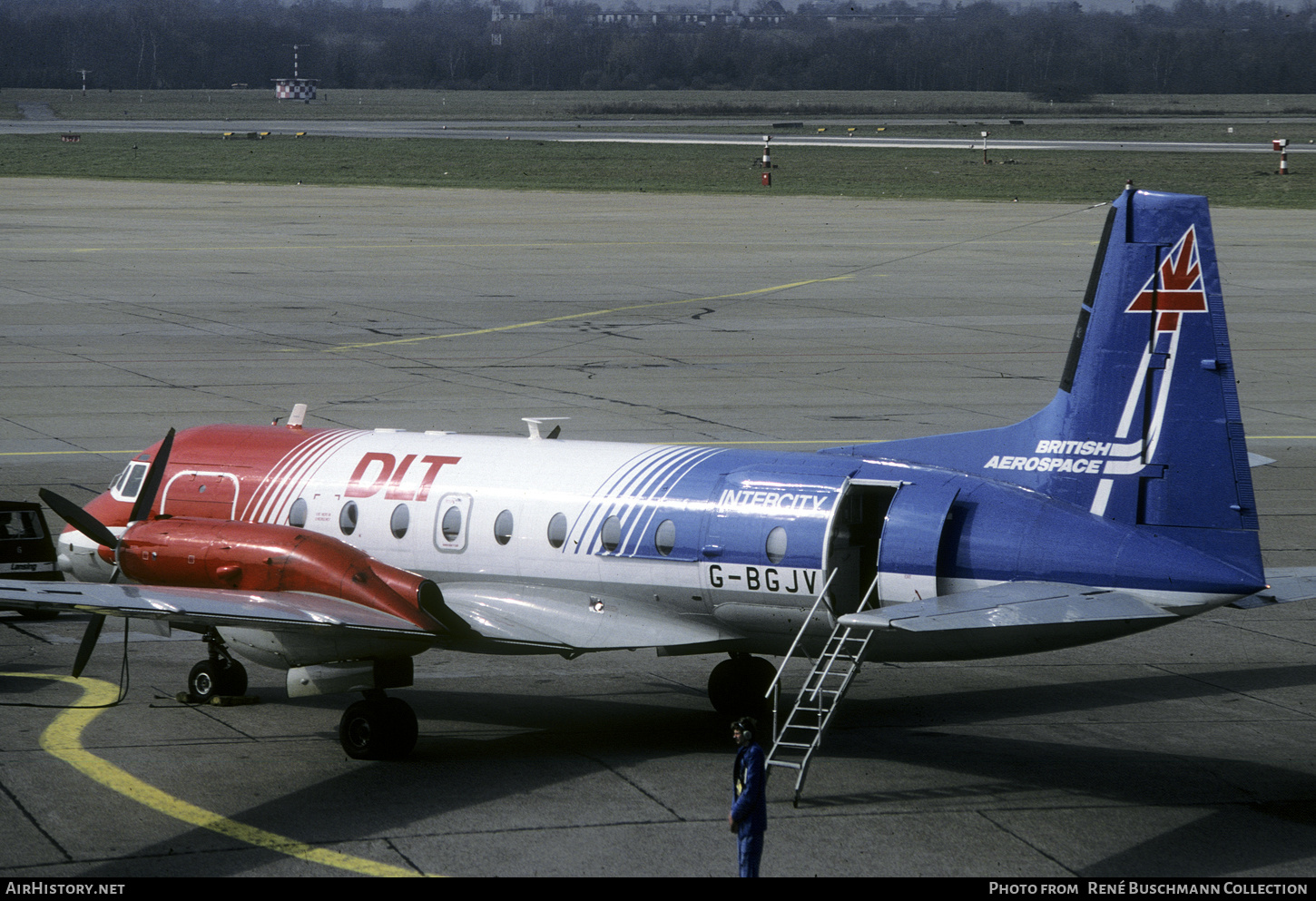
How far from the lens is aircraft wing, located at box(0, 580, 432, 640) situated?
1550 cm

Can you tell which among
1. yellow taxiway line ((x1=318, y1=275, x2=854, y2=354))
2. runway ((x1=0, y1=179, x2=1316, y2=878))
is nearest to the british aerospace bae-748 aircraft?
runway ((x1=0, y1=179, x2=1316, y2=878))

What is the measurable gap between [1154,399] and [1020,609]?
3.02 m

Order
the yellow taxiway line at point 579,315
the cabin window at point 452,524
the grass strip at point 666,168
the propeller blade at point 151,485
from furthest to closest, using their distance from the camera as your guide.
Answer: the grass strip at point 666,168
the yellow taxiway line at point 579,315
the propeller blade at point 151,485
the cabin window at point 452,524

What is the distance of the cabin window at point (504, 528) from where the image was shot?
60.3ft

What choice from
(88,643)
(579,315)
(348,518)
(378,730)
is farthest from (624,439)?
(579,315)

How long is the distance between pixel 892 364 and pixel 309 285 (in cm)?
2436

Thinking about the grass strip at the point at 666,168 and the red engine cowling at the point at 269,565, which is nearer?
the red engine cowling at the point at 269,565

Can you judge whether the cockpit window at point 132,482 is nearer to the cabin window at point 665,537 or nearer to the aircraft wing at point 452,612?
the aircraft wing at point 452,612

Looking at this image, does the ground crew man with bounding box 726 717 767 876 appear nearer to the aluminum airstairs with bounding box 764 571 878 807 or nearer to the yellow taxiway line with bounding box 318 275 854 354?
the aluminum airstairs with bounding box 764 571 878 807

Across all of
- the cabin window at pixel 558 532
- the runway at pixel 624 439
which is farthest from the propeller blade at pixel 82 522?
the cabin window at pixel 558 532

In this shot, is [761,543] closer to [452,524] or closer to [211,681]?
[452,524]

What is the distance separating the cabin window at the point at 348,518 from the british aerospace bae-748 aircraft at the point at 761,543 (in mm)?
31

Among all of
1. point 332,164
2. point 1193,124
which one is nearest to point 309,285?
point 332,164

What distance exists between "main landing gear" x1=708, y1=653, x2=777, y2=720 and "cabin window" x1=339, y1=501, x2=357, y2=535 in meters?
4.73
